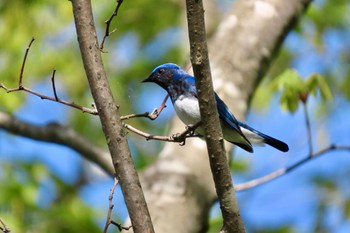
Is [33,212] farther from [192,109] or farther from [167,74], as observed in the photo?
[192,109]

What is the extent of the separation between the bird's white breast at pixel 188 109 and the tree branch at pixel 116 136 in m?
1.17

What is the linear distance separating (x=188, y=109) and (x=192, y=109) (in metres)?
0.03

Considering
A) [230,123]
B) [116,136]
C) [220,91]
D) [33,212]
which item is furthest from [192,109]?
[33,212]

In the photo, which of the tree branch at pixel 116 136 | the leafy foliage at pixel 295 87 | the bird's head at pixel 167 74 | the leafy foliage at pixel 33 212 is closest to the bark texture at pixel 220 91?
the leafy foliage at pixel 295 87

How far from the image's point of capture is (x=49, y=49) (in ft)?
30.4

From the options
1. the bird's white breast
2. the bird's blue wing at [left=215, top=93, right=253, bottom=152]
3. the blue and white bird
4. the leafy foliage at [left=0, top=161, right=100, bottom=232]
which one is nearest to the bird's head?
the blue and white bird

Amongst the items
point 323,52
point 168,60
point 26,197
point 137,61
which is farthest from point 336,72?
point 26,197

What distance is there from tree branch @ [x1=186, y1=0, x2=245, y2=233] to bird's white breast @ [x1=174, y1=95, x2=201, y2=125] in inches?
38.6

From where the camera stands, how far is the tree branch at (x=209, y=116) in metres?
2.25

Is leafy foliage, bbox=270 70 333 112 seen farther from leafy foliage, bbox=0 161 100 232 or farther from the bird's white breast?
leafy foliage, bbox=0 161 100 232

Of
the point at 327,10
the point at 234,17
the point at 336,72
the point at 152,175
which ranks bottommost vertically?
the point at 152,175

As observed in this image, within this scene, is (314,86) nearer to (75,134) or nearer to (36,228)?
(75,134)

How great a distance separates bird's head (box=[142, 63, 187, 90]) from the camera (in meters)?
3.84

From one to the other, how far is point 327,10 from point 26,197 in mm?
4503
